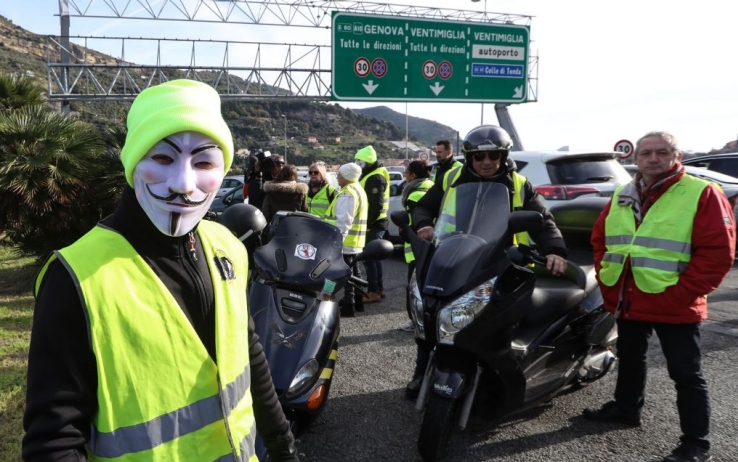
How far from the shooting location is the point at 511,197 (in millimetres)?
3607

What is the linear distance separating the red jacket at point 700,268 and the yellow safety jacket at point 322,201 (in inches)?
161

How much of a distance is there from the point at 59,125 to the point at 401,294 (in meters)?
4.48

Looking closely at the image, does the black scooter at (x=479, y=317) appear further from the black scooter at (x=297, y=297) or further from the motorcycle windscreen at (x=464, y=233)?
the black scooter at (x=297, y=297)

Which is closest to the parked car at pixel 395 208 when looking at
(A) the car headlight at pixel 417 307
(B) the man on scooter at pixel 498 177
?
(B) the man on scooter at pixel 498 177

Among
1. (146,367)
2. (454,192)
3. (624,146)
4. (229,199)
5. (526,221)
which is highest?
(624,146)

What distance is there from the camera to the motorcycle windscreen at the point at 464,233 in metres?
2.85

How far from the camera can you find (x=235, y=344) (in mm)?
1345

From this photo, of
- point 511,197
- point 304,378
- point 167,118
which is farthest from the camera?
point 511,197

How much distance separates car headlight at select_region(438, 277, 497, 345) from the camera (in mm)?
2793

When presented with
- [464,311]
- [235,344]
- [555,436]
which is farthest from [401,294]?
[235,344]

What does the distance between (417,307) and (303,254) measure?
0.77 m

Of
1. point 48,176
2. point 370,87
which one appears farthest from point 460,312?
point 370,87

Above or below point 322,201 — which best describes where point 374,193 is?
above

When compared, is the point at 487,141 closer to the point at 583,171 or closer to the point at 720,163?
the point at 583,171
